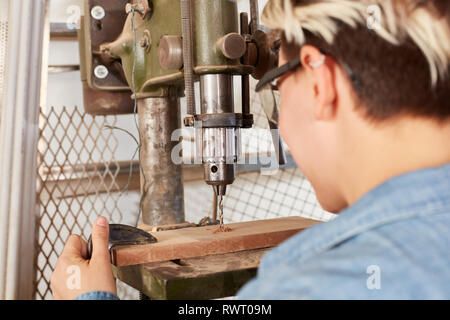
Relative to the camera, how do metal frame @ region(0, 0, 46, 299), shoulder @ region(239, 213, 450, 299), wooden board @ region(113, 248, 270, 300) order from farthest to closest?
metal frame @ region(0, 0, 46, 299), wooden board @ region(113, 248, 270, 300), shoulder @ region(239, 213, 450, 299)

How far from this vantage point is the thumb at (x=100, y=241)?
2.96ft

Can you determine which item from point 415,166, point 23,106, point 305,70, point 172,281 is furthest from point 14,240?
point 415,166

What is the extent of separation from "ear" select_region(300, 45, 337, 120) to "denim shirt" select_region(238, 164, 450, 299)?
0.13 m

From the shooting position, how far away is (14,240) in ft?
3.93

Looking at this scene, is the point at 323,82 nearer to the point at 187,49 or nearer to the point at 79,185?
the point at 187,49

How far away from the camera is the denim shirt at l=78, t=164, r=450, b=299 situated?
485mm

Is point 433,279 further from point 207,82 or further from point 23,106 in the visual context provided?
point 23,106

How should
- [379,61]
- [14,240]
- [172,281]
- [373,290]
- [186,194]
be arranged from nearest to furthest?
1. [373,290]
2. [379,61]
3. [172,281]
4. [14,240]
5. [186,194]

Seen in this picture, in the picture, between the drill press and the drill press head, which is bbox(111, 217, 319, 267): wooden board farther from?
the drill press head

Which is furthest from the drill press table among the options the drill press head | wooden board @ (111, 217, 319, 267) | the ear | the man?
the ear

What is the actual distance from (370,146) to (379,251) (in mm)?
157

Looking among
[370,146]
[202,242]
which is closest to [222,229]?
[202,242]

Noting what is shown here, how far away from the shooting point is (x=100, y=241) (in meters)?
0.93
